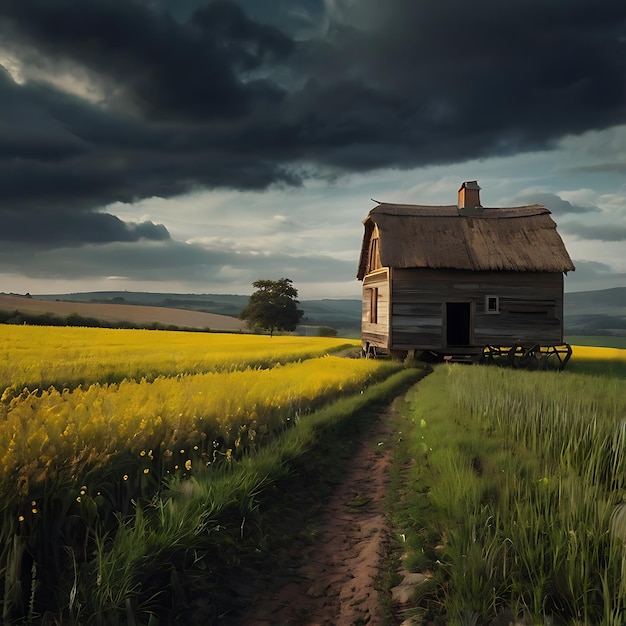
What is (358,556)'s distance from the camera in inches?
188

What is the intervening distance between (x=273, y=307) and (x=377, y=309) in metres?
29.2

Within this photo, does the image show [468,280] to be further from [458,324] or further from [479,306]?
[458,324]

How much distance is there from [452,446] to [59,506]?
16.3 feet

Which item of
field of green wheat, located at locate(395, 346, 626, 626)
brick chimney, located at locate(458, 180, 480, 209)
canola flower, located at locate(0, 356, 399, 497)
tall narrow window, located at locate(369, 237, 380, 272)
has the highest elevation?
brick chimney, located at locate(458, 180, 480, 209)

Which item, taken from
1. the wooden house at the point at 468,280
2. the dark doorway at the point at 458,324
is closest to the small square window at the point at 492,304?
the wooden house at the point at 468,280

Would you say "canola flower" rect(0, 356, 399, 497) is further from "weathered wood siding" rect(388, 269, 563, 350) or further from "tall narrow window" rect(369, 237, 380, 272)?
"tall narrow window" rect(369, 237, 380, 272)

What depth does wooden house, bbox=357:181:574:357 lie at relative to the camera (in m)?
24.4

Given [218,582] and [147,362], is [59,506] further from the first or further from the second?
[147,362]

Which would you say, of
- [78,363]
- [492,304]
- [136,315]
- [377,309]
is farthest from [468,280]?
[136,315]

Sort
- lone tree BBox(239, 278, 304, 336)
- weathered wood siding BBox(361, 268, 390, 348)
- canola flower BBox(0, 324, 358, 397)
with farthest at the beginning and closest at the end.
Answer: lone tree BBox(239, 278, 304, 336) → weathered wood siding BBox(361, 268, 390, 348) → canola flower BBox(0, 324, 358, 397)

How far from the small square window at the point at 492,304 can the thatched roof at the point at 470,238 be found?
61.3 inches

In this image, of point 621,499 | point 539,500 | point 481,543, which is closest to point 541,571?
point 481,543

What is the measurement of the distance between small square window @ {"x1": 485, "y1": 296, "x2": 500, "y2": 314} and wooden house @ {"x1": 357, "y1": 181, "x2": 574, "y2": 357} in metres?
0.05

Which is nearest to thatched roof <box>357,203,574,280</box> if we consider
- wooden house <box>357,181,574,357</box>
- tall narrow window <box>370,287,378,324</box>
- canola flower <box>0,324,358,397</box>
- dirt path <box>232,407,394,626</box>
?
wooden house <box>357,181,574,357</box>
